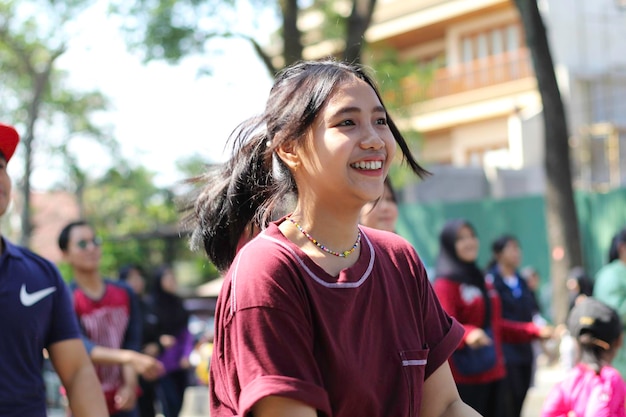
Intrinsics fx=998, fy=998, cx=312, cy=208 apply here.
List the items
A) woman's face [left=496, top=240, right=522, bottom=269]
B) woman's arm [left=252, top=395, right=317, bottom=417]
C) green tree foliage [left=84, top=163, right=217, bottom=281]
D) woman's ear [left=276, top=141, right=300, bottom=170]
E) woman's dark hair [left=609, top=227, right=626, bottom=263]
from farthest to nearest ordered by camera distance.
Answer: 1. green tree foliage [left=84, top=163, right=217, bottom=281]
2. woman's face [left=496, top=240, right=522, bottom=269]
3. woman's dark hair [left=609, top=227, right=626, bottom=263]
4. woman's ear [left=276, top=141, right=300, bottom=170]
5. woman's arm [left=252, top=395, right=317, bottom=417]

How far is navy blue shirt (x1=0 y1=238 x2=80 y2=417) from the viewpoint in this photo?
148 inches

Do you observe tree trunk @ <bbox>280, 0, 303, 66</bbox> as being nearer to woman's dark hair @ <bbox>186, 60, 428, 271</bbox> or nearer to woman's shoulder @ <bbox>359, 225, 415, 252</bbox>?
woman's dark hair @ <bbox>186, 60, 428, 271</bbox>

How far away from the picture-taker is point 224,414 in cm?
267

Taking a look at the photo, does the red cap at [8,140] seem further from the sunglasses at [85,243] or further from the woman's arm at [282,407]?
the sunglasses at [85,243]

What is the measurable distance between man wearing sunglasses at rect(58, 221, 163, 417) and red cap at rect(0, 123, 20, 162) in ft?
9.64

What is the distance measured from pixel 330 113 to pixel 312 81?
0.13m

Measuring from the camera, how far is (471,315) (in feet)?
23.0

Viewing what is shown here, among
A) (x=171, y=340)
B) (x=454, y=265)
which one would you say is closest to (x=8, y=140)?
(x=454, y=265)

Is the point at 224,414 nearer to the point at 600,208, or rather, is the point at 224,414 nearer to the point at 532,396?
the point at 532,396

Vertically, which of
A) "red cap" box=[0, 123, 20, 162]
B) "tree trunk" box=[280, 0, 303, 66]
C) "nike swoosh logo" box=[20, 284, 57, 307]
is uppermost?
"tree trunk" box=[280, 0, 303, 66]

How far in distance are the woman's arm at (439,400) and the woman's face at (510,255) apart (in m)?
6.28

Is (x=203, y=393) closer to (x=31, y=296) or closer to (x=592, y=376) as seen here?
(x=592, y=376)

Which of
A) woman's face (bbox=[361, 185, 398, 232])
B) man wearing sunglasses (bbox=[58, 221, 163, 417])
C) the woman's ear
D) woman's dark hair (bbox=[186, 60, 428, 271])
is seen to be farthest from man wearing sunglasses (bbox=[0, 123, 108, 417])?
man wearing sunglasses (bbox=[58, 221, 163, 417])

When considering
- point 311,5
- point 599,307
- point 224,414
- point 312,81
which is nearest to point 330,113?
point 312,81
